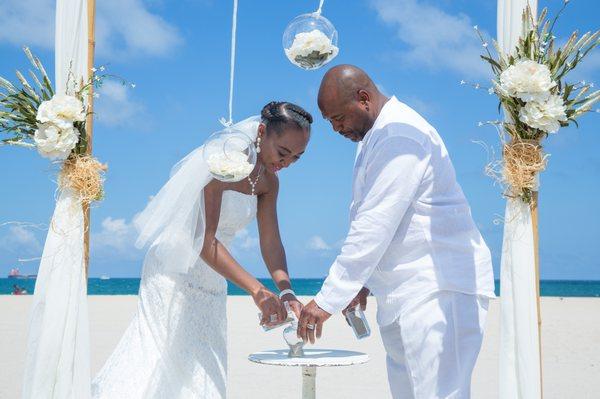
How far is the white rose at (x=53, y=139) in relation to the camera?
4934mm

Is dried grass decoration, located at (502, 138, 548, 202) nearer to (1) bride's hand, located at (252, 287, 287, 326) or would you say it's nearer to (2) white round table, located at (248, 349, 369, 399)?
(2) white round table, located at (248, 349, 369, 399)

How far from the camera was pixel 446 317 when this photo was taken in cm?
385

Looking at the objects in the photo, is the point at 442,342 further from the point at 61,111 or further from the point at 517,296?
the point at 61,111

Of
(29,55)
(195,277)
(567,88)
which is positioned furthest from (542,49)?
(29,55)

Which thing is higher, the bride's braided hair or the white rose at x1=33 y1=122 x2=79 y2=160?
the bride's braided hair

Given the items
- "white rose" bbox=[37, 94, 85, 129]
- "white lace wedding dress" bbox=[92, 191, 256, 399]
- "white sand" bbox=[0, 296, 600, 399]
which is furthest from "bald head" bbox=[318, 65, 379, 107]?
"white sand" bbox=[0, 296, 600, 399]

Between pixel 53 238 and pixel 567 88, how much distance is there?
11.3ft

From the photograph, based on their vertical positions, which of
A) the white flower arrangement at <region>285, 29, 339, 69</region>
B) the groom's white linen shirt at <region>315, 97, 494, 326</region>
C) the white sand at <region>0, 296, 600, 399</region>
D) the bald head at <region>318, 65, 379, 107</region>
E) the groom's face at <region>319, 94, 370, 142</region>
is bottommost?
the white sand at <region>0, 296, 600, 399</region>

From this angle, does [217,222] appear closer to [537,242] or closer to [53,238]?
[53,238]

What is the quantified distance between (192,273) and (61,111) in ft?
4.46

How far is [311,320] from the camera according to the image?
393 centimetres

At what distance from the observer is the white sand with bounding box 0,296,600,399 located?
29.7 feet

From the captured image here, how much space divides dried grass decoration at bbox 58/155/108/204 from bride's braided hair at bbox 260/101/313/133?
1.20 m

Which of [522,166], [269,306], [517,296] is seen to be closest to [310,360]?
[269,306]
